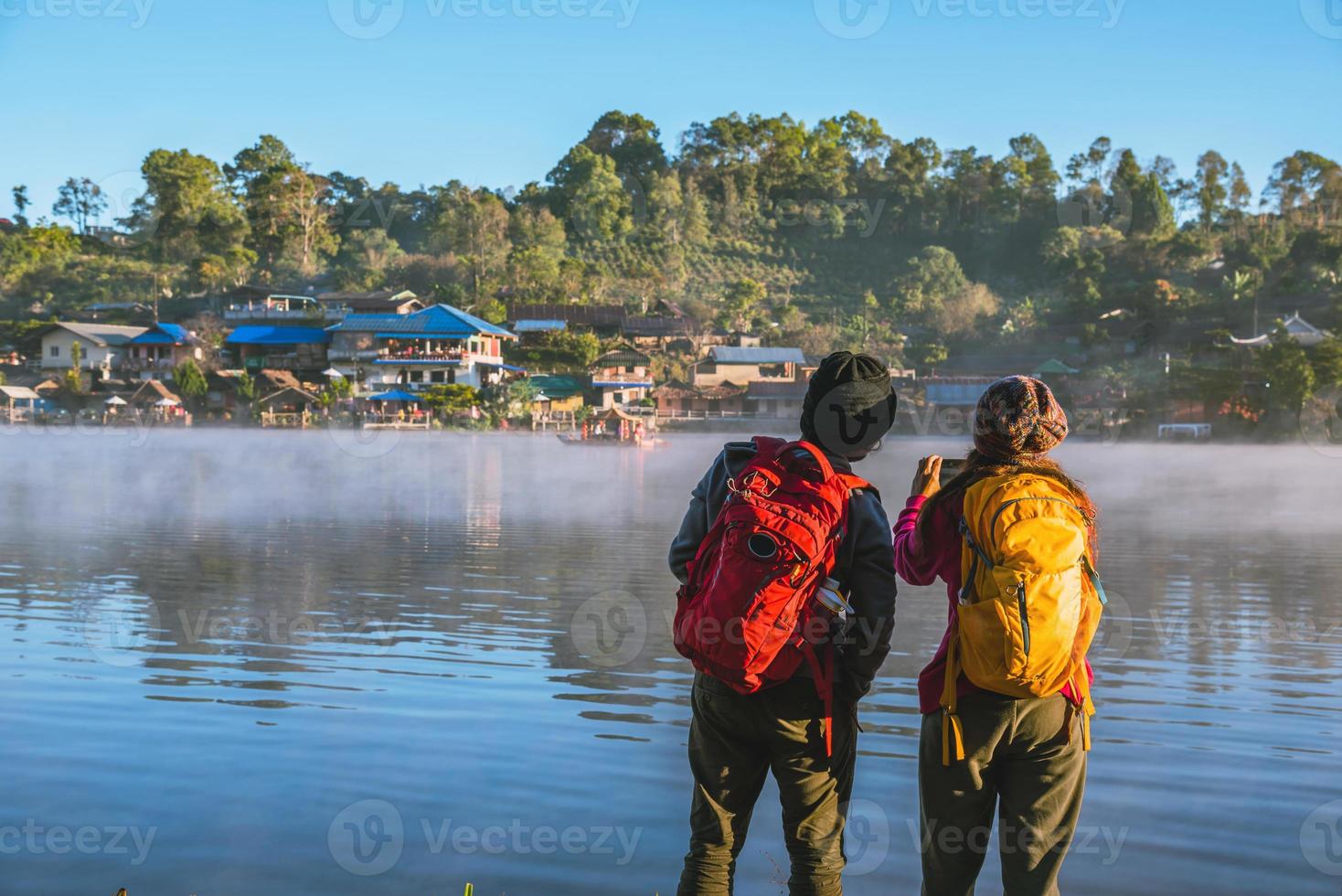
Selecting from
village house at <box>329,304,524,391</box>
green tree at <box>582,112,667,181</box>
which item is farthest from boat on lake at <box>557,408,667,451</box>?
green tree at <box>582,112,667,181</box>

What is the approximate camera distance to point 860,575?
264 centimetres

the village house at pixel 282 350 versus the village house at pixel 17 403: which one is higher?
the village house at pixel 282 350

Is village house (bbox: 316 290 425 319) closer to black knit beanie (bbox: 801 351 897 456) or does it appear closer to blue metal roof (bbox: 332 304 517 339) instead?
blue metal roof (bbox: 332 304 517 339)

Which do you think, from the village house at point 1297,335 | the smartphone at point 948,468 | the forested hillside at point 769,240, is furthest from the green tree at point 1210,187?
the smartphone at point 948,468

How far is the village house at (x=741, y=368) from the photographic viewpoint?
57375 mm

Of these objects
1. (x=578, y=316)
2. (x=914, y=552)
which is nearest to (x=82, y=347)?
(x=578, y=316)

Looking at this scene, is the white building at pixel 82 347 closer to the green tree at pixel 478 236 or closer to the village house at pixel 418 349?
the village house at pixel 418 349

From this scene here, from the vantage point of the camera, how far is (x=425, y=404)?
170 ft

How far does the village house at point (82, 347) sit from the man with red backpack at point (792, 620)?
60.8 meters

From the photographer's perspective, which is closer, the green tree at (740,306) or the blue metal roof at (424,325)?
the blue metal roof at (424,325)

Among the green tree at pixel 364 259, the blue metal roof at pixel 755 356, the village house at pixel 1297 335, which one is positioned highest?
the green tree at pixel 364 259

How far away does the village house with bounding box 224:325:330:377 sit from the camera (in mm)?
57344

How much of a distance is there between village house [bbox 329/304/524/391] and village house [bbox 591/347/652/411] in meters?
4.59

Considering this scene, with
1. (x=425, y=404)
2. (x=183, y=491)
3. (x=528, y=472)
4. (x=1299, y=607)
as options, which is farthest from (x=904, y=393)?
(x=1299, y=607)
